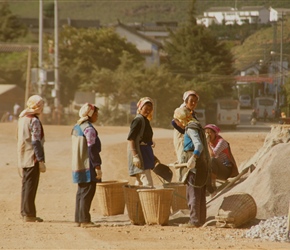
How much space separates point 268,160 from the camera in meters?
14.0

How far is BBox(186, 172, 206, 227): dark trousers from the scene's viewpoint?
1252 centimetres

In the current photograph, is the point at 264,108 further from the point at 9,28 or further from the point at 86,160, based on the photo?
the point at 86,160

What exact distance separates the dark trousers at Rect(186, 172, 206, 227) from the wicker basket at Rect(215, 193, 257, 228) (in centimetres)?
24

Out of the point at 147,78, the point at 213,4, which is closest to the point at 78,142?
the point at 147,78

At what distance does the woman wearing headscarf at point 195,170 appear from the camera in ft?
40.8

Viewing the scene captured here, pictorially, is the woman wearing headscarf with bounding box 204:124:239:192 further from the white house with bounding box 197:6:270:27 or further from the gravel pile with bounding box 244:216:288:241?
the white house with bounding box 197:6:270:27

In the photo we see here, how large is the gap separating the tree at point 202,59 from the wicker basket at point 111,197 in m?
53.8

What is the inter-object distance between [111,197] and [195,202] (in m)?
1.83

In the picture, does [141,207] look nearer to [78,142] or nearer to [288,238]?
[78,142]

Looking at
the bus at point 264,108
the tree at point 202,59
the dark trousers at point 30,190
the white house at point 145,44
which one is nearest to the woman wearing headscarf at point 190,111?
the dark trousers at point 30,190

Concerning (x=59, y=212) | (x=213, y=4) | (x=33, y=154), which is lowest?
(x=59, y=212)

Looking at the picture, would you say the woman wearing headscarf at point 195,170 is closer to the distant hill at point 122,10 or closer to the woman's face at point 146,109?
the woman's face at point 146,109

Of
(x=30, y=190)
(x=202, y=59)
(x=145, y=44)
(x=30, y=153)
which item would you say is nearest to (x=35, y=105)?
(x=30, y=153)

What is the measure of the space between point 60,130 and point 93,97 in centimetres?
1864
